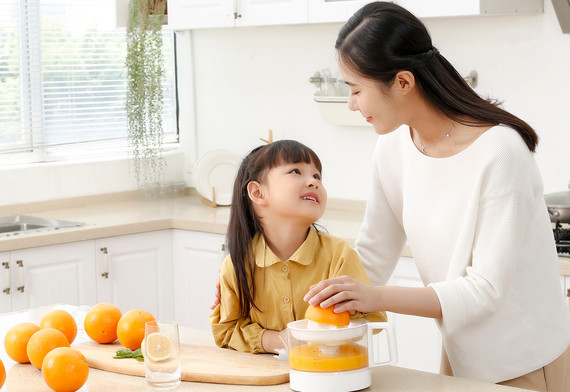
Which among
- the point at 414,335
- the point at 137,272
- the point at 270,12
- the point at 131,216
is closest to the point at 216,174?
the point at 131,216

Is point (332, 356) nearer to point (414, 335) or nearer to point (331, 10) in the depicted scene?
point (414, 335)

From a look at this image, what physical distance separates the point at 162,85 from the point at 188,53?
212 mm

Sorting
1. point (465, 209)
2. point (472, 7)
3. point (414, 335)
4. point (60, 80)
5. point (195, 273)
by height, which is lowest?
point (414, 335)

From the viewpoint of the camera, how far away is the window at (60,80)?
404 cm

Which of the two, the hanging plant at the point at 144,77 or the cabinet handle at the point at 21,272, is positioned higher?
the hanging plant at the point at 144,77

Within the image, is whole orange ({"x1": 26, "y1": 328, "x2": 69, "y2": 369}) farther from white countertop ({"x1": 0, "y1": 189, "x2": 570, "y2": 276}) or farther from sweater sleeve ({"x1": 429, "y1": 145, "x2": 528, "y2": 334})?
white countertop ({"x1": 0, "y1": 189, "x2": 570, "y2": 276})

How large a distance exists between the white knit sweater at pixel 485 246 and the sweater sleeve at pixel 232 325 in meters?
0.31

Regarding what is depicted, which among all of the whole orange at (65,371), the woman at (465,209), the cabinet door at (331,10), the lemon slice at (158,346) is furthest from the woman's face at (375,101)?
the cabinet door at (331,10)

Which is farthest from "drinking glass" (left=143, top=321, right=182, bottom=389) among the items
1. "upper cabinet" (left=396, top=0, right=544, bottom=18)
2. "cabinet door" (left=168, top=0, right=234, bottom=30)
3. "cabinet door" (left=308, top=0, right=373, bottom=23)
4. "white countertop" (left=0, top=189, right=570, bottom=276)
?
"cabinet door" (left=168, top=0, right=234, bottom=30)

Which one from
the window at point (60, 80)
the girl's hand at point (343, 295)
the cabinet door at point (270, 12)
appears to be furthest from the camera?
the window at point (60, 80)

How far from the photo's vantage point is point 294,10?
3.56m

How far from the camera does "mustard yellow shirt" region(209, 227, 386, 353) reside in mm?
1755

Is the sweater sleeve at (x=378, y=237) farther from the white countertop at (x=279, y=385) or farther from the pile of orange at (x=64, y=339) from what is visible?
the pile of orange at (x=64, y=339)

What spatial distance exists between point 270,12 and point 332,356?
239 centimetres
